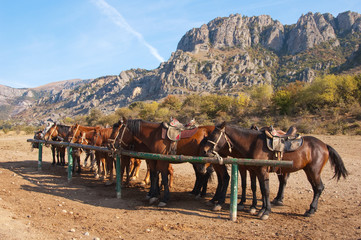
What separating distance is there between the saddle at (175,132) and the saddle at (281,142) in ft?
6.47

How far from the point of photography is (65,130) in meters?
11.8

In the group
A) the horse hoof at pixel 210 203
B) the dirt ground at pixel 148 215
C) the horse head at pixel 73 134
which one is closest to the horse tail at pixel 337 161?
the dirt ground at pixel 148 215

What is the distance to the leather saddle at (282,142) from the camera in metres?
5.48

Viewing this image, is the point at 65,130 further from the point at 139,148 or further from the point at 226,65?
the point at 226,65

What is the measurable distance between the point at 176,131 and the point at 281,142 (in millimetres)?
2588

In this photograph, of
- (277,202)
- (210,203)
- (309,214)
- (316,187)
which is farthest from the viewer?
(277,202)

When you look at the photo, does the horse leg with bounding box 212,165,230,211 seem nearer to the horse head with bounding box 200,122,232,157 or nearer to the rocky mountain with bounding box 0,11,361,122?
the horse head with bounding box 200,122,232,157

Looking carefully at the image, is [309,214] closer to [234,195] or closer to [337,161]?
[337,161]

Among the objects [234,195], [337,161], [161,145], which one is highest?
[161,145]

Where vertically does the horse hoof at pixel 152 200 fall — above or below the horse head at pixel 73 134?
below

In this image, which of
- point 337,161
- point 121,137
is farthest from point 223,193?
point 121,137

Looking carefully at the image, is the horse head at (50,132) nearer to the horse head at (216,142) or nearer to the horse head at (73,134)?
the horse head at (73,134)

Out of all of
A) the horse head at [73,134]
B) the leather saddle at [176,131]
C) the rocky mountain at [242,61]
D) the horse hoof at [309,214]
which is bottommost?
the horse hoof at [309,214]

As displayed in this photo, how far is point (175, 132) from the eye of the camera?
658 centimetres
